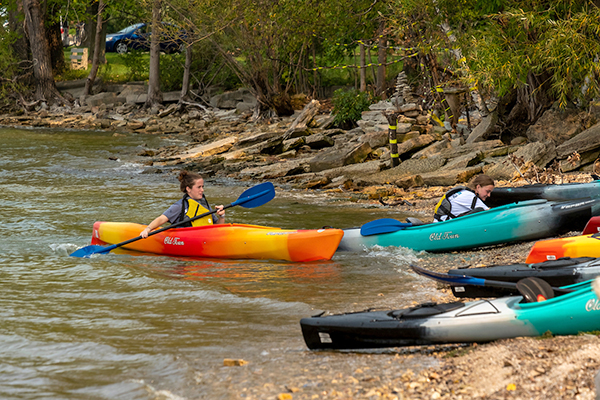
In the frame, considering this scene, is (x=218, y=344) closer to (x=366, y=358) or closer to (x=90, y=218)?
(x=366, y=358)

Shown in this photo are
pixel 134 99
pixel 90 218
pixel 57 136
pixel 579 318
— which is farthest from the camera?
pixel 134 99

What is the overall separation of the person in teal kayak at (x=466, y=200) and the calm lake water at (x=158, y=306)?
0.65 m

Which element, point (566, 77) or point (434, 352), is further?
point (566, 77)

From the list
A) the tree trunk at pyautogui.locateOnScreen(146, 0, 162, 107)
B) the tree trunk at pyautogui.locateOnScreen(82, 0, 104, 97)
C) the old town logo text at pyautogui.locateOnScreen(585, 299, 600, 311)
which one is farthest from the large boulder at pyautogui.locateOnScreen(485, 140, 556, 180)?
the tree trunk at pyautogui.locateOnScreen(82, 0, 104, 97)

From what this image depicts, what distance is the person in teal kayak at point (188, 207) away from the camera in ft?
20.4

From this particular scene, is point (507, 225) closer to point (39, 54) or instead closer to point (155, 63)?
point (155, 63)

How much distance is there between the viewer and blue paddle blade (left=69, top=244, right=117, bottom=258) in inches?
254

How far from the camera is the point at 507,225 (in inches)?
234

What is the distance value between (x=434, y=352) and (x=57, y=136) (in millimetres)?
20204

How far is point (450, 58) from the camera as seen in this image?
12602mm

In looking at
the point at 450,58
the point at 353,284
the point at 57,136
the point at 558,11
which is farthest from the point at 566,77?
the point at 57,136

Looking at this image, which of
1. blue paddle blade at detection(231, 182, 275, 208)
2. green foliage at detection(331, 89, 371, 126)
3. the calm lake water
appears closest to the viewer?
the calm lake water

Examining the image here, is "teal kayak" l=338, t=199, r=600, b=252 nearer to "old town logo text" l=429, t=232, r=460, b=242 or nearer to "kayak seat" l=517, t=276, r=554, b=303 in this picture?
"old town logo text" l=429, t=232, r=460, b=242

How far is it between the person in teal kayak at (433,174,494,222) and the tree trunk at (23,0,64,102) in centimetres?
2456
